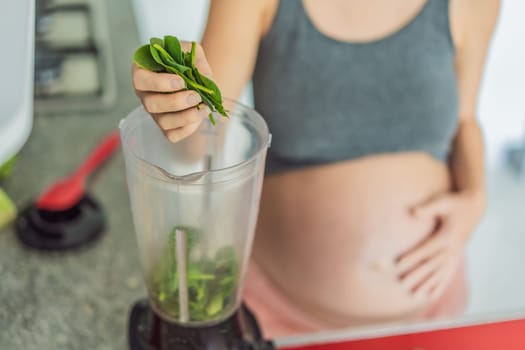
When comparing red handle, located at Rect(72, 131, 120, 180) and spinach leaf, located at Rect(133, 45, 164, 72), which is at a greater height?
spinach leaf, located at Rect(133, 45, 164, 72)

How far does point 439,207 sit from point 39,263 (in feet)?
1.24

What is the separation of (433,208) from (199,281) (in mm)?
299

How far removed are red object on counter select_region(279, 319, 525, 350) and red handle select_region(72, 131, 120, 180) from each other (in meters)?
0.30

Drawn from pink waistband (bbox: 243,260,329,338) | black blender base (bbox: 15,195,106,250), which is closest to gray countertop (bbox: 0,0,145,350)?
black blender base (bbox: 15,195,106,250)

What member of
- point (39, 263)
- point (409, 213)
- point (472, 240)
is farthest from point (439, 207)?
point (472, 240)

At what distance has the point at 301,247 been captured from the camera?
73cm

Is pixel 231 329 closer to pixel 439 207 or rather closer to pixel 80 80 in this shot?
pixel 439 207

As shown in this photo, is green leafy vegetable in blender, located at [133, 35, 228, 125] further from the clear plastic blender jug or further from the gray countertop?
the gray countertop

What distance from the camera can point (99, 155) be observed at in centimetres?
79

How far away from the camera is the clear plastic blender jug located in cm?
48

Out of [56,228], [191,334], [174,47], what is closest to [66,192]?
[56,228]

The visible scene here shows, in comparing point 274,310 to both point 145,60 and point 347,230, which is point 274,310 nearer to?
point 347,230

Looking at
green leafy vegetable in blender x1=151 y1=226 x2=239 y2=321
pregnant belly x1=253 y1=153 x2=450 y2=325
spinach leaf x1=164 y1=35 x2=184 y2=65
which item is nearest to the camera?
spinach leaf x1=164 y1=35 x2=184 y2=65

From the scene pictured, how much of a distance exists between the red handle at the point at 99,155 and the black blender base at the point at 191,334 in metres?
0.21
